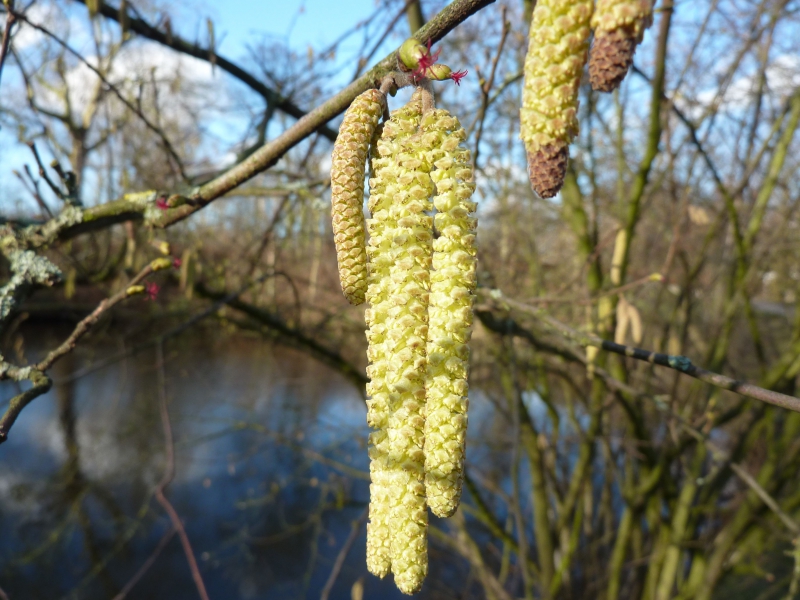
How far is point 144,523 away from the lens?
5387mm

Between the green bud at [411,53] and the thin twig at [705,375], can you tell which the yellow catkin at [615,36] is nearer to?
the green bud at [411,53]

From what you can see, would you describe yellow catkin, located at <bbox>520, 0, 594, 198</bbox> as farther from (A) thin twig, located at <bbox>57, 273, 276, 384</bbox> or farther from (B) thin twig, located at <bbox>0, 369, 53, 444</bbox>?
(A) thin twig, located at <bbox>57, 273, 276, 384</bbox>

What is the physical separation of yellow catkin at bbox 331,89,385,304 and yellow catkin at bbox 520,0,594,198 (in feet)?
0.60

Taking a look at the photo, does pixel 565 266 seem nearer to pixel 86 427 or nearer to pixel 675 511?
pixel 675 511

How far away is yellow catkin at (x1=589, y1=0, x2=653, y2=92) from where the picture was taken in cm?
36

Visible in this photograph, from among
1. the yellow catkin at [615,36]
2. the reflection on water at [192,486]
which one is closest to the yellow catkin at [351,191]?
the yellow catkin at [615,36]

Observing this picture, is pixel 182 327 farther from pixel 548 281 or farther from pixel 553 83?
pixel 548 281

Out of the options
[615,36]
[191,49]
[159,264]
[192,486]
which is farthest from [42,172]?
[192,486]

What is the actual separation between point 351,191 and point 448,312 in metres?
0.16

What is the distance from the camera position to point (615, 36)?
0.37m

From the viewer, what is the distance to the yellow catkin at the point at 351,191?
537mm

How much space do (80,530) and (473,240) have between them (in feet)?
20.7

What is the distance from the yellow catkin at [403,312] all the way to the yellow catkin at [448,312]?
0.04 ft

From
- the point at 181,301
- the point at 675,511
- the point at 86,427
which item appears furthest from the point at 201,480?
the point at 675,511
